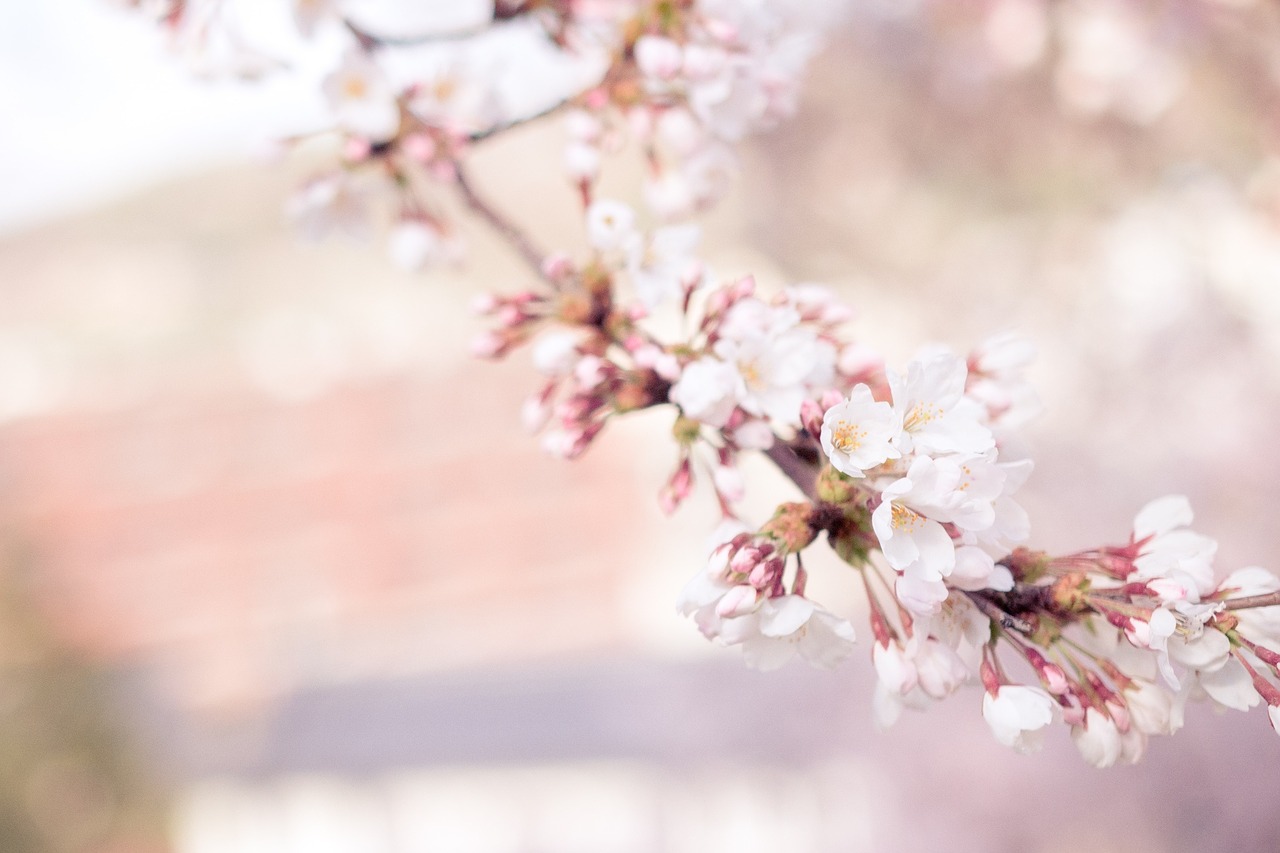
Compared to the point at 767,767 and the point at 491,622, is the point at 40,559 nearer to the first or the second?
the point at 491,622

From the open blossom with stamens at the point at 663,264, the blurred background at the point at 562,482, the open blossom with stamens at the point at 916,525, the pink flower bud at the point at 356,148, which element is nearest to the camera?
the open blossom with stamens at the point at 916,525

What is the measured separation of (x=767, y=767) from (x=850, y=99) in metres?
2.32

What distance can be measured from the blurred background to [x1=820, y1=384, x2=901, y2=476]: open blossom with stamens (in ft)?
1.37

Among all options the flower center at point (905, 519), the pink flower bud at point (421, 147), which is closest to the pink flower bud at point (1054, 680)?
the flower center at point (905, 519)

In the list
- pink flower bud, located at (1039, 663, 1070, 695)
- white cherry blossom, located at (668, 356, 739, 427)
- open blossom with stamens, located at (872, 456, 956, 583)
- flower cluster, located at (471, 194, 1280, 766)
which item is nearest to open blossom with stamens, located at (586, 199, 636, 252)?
flower cluster, located at (471, 194, 1280, 766)

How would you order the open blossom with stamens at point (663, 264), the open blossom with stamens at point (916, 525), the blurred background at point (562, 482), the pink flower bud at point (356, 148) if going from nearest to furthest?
the open blossom with stamens at point (916, 525)
the open blossom with stamens at point (663, 264)
the pink flower bud at point (356, 148)
the blurred background at point (562, 482)

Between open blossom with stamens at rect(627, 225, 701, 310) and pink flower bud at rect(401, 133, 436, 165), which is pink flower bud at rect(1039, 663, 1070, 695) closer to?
open blossom with stamens at rect(627, 225, 701, 310)

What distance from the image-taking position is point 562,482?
5.78 m

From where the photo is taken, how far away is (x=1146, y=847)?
83.4 inches

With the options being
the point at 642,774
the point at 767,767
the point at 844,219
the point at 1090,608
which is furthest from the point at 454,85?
the point at 642,774

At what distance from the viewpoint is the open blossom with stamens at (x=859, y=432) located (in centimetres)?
41

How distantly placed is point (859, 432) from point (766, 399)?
68 millimetres

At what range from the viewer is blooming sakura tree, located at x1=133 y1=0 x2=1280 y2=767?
43 cm

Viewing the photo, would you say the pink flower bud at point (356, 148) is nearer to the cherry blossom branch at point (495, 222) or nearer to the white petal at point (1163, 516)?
the cherry blossom branch at point (495, 222)
